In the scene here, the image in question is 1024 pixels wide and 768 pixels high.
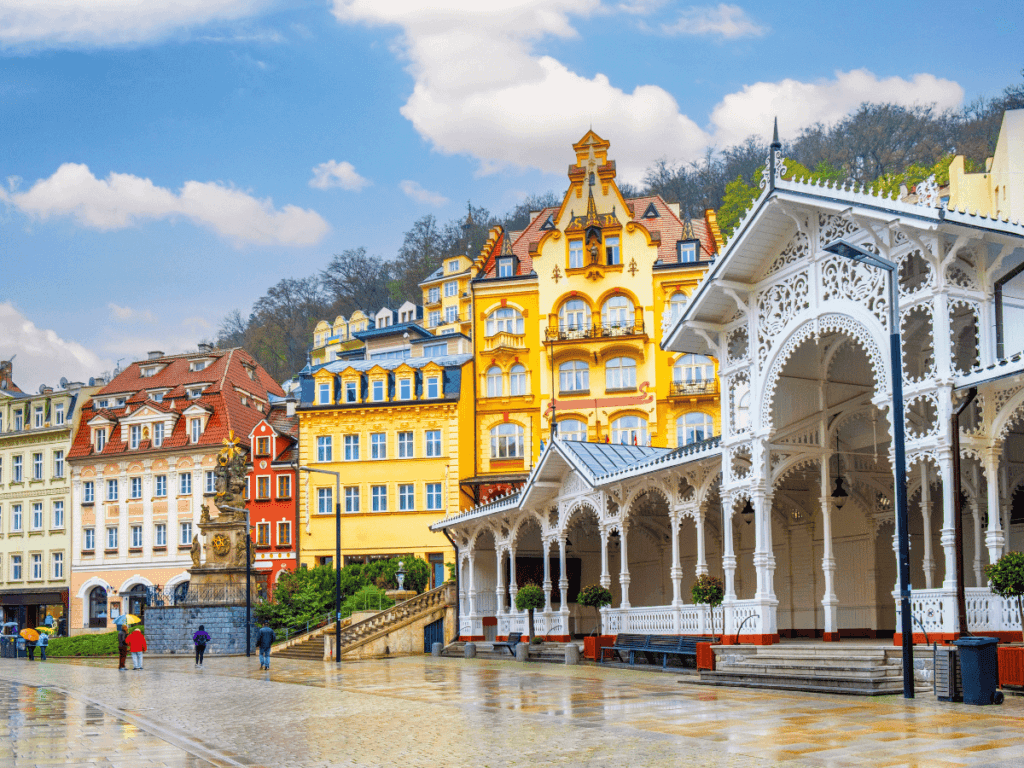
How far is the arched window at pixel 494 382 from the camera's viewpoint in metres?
54.7

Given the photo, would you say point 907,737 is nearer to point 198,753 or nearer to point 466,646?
point 198,753

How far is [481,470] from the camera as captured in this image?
5438 cm

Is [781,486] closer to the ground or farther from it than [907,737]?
farther from it

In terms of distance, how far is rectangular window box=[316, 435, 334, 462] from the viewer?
55.9m

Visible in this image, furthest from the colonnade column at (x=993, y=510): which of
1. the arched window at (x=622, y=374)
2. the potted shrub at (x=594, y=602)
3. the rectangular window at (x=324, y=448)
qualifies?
the rectangular window at (x=324, y=448)

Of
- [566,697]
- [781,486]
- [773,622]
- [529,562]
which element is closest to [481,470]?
[529,562]

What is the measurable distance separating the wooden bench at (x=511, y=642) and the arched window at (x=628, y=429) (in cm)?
1739

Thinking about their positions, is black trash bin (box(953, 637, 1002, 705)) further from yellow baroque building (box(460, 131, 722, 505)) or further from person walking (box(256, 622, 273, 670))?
yellow baroque building (box(460, 131, 722, 505))

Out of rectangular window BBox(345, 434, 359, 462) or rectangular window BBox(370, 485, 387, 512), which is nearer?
rectangular window BBox(370, 485, 387, 512)

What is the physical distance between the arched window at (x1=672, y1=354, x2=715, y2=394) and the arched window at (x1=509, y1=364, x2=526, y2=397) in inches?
275

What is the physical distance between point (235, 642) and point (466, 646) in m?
14.1

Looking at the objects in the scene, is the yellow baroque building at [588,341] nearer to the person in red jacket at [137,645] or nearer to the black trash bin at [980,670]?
the person in red jacket at [137,645]

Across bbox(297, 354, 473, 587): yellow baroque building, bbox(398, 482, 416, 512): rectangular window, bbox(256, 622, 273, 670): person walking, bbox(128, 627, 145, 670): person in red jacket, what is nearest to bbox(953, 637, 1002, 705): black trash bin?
bbox(256, 622, 273, 670): person walking

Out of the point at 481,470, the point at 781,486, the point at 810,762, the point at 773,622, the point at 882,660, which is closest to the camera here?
the point at 810,762
